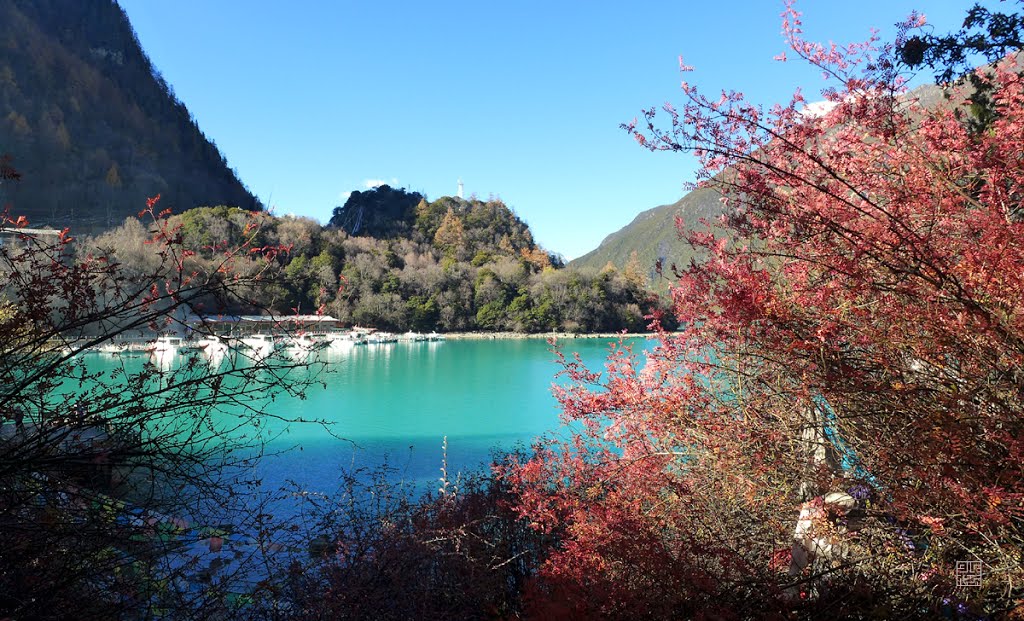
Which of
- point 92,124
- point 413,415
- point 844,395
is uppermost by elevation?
point 92,124

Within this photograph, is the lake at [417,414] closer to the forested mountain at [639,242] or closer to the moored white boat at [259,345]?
the moored white boat at [259,345]

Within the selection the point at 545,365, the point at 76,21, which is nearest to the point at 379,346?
the point at 545,365

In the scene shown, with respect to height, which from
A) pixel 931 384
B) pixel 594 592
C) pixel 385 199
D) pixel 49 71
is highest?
pixel 49 71

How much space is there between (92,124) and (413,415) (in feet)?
187

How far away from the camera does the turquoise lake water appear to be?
28.3 feet

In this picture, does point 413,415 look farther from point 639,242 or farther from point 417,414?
point 639,242

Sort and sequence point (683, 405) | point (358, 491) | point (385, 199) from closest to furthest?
1. point (683, 405)
2. point (358, 491)
3. point (385, 199)

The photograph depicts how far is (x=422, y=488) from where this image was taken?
305 inches

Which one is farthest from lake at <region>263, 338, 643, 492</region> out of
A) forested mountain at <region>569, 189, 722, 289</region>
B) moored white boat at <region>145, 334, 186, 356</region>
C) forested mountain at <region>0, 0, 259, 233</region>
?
forested mountain at <region>569, 189, 722, 289</region>

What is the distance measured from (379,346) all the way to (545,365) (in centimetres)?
1336

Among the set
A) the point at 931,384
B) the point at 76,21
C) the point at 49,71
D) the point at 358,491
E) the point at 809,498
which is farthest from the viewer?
the point at 76,21

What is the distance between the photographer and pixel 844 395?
187 centimetres

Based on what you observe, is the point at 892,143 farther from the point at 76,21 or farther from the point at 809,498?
the point at 76,21

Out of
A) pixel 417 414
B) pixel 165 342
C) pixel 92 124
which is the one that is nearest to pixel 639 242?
pixel 92 124
